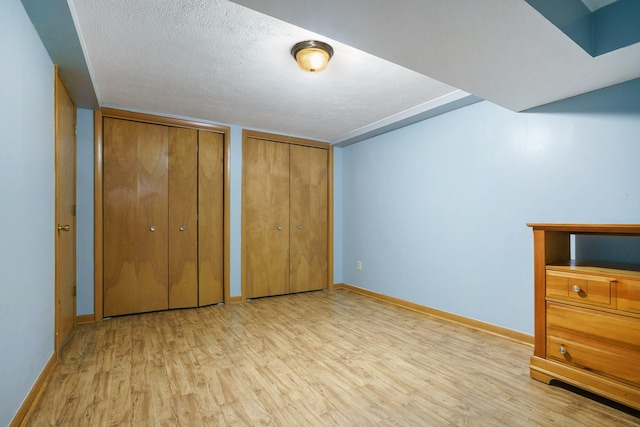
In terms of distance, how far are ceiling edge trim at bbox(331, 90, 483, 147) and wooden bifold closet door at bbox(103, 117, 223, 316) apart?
1798 mm

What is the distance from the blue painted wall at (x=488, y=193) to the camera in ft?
6.76

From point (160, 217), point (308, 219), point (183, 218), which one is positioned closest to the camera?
point (160, 217)

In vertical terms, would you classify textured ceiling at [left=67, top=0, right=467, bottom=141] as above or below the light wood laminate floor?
above

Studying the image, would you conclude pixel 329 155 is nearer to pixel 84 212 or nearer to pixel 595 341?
pixel 84 212

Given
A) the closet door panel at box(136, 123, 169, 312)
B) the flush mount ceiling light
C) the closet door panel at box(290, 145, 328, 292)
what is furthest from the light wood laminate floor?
the flush mount ceiling light

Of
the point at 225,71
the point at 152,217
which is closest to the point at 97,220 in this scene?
the point at 152,217

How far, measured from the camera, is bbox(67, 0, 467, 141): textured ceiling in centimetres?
173

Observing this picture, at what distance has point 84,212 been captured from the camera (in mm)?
3027

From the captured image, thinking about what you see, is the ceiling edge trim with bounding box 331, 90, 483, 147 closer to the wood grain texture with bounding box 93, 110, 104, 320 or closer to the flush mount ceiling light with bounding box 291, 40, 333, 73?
the flush mount ceiling light with bounding box 291, 40, 333, 73

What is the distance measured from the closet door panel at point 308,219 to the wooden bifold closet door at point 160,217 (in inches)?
40.2

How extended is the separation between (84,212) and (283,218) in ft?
7.18

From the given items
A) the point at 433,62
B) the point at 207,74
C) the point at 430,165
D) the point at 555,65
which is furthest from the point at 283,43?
the point at 430,165

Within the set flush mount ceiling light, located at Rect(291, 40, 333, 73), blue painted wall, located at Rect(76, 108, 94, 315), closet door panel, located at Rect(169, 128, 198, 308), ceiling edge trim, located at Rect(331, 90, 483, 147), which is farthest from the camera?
closet door panel, located at Rect(169, 128, 198, 308)

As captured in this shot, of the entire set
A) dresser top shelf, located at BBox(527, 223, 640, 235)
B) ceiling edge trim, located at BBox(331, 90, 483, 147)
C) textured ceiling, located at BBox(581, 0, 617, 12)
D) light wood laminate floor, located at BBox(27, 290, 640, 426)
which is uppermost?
textured ceiling, located at BBox(581, 0, 617, 12)
